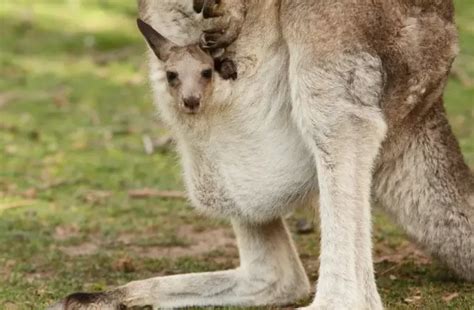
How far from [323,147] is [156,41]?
2.52 ft

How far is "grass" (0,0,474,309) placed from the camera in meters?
5.07

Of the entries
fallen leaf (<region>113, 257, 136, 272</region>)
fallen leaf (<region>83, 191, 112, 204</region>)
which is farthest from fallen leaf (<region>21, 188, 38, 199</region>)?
fallen leaf (<region>113, 257, 136, 272</region>)

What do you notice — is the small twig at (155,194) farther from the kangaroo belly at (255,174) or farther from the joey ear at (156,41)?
Result: the joey ear at (156,41)

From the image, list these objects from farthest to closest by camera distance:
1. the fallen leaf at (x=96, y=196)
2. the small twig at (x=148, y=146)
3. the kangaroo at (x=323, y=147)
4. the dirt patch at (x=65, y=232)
A: 1. the small twig at (x=148, y=146)
2. the fallen leaf at (x=96, y=196)
3. the dirt patch at (x=65, y=232)
4. the kangaroo at (x=323, y=147)

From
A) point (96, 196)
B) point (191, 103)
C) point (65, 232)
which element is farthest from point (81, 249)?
point (191, 103)

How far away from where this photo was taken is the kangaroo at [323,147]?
408cm

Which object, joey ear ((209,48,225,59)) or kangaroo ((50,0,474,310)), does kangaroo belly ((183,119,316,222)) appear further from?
joey ear ((209,48,225,59))

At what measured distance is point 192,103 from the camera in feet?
14.0

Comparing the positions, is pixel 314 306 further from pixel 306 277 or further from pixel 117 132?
pixel 117 132

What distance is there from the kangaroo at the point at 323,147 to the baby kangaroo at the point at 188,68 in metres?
0.04

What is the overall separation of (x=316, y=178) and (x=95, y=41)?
21.8 feet

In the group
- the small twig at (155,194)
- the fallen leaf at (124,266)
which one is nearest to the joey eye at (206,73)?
the fallen leaf at (124,266)

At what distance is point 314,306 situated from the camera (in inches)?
157

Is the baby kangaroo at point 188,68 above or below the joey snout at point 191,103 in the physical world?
above
